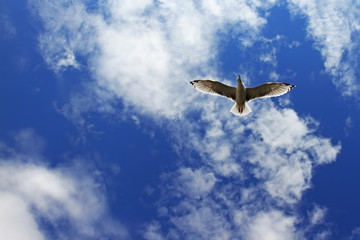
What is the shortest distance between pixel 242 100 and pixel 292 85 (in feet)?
9.20

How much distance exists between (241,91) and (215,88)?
4.84 ft

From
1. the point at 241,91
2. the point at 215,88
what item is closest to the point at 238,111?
the point at 241,91

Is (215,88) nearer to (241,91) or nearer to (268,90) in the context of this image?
(241,91)

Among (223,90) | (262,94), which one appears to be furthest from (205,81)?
(262,94)

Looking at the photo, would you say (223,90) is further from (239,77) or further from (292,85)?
(292,85)

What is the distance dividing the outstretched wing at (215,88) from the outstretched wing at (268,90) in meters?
0.90

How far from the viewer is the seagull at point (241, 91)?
66.6 ft

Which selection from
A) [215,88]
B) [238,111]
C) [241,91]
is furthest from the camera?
[238,111]

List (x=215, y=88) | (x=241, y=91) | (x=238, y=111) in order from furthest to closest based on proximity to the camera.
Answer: (x=238, y=111), (x=215, y=88), (x=241, y=91)

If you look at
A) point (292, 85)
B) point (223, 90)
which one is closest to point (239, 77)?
point (223, 90)

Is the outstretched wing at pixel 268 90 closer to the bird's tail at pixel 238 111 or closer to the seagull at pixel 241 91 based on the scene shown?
the seagull at pixel 241 91

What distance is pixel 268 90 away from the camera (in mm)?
20516

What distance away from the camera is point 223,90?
20.8 m

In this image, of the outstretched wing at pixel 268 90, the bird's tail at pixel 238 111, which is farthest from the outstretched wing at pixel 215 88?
the outstretched wing at pixel 268 90
